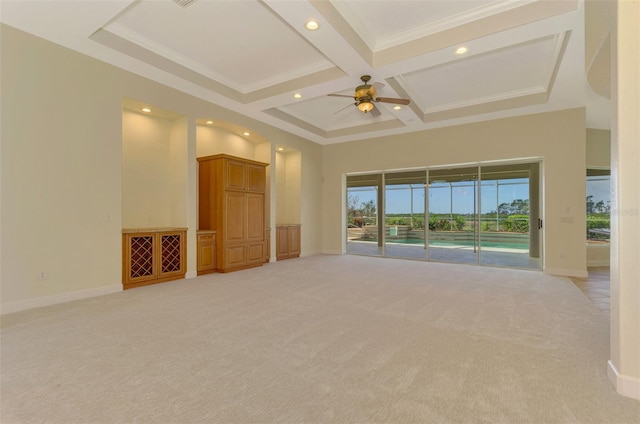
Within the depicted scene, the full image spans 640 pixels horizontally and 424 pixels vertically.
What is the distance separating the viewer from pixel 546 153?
6250 millimetres

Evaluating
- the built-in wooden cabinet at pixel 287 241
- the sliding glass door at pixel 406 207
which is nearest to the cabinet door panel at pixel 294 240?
the built-in wooden cabinet at pixel 287 241

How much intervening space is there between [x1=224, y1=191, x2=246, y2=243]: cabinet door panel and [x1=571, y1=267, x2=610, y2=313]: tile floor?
246 inches

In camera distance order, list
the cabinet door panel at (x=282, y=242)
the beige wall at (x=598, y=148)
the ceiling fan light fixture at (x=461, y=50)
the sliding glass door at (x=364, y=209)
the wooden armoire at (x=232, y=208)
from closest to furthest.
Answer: the ceiling fan light fixture at (x=461, y=50) → the wooden armoire at (x=232, y=208) → the beige wall at (x=598, y=148) → the cabinet door panel at (x=282, y=242) → the sliding glass door at (x=364, y=209)

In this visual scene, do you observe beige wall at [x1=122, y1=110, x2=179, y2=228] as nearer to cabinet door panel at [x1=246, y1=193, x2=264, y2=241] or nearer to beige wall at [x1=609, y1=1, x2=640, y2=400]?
cabinet door panel at [x1=246, y1=193, x2=264, y2=241]

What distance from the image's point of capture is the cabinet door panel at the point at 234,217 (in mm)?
6180

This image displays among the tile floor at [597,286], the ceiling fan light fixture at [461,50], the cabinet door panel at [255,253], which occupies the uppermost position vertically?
the ceiling fan light fixture at [461,50]

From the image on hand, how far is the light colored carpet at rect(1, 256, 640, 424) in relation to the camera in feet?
5.76

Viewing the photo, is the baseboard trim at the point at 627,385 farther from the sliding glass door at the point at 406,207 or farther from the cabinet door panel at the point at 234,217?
the sliding glass door at the point at 406,207

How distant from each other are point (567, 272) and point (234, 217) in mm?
7281

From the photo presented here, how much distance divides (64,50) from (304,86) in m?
3.59

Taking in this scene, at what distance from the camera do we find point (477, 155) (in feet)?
22.9

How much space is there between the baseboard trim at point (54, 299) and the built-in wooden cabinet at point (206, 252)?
152 cm

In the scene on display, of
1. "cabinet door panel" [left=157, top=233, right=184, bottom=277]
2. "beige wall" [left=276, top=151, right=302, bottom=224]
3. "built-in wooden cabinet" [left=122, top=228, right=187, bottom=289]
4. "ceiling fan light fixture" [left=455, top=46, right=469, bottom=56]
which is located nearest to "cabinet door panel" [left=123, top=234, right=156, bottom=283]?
"built-in wooden cabinet" [left=122, top=228, right=187, bottom=289]

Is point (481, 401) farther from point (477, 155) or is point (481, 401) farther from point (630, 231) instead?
point (477, 155)
